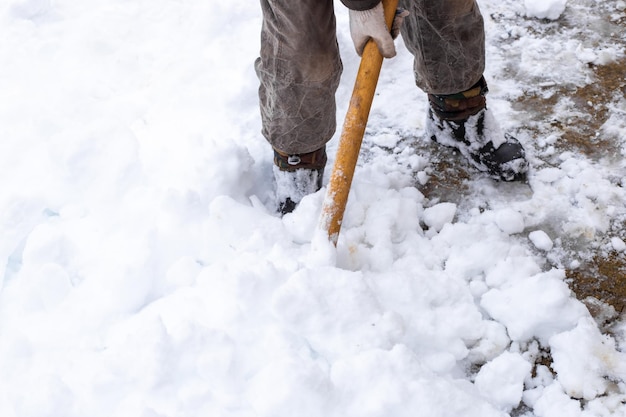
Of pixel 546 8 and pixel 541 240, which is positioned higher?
pixel 546 8

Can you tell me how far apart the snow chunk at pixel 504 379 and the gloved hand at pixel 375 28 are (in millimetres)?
802

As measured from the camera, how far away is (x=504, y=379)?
56.1 inches

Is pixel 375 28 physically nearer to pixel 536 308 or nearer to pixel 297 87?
pixel 297 87

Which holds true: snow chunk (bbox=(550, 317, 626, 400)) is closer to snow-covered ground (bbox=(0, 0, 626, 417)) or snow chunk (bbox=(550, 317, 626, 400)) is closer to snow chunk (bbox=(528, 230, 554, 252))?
snow-covered ground (bbox=(0, 0, 626, 417))

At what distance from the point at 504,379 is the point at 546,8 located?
1.73m

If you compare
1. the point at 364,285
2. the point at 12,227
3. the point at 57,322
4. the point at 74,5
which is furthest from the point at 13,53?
the point at 364,285

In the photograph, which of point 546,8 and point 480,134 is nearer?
point 480,134

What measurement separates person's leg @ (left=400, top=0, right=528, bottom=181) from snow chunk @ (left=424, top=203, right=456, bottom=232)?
238mm

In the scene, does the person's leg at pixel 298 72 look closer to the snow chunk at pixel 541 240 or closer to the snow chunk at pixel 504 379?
the snow chunk at pixel 541 240

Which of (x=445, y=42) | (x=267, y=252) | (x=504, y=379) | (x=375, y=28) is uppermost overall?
(x=375, y=28)

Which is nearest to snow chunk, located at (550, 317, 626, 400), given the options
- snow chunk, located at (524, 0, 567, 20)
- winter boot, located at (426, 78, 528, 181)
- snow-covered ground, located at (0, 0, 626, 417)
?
snow-covered ground, located at (0, 0, 626, 417)

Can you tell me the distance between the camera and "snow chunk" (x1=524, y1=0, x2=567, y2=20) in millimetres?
2527

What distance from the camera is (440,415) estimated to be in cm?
127

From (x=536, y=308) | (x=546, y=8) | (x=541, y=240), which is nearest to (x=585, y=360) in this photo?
(x=536, y=308)
